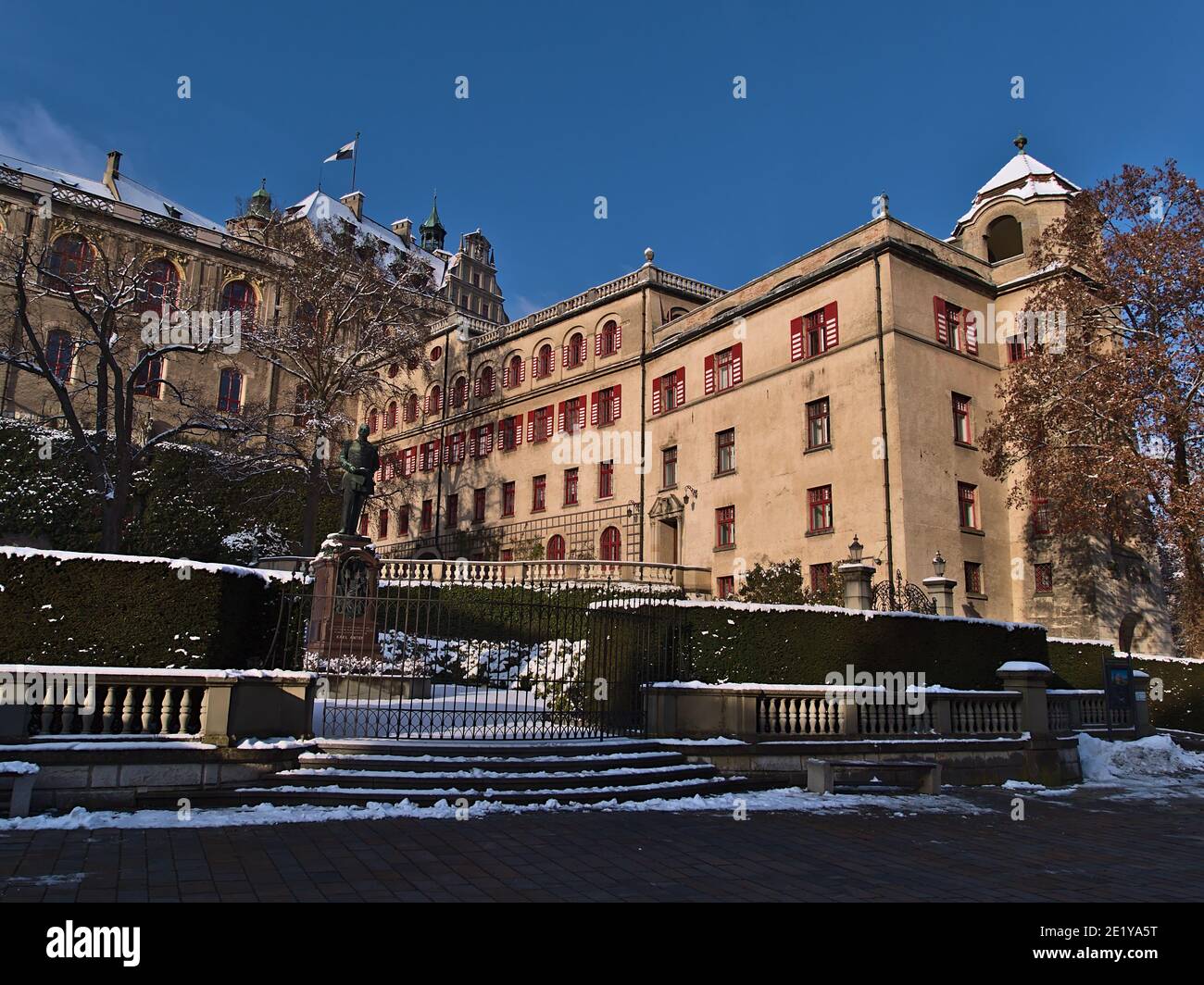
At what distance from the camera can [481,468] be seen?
45875 millimetres

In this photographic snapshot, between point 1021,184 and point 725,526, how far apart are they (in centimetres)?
1767

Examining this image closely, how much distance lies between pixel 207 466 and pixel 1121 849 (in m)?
32.9

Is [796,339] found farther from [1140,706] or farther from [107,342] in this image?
[107,342]

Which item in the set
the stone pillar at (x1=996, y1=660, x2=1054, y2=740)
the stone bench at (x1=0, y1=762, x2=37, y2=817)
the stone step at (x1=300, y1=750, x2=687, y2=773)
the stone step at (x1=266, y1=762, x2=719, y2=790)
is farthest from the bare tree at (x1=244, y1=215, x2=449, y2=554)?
the stone pillar at (x1=996, y1=660, x2=1054, y2=740)

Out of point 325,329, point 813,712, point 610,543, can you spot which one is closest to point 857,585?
point 813,712

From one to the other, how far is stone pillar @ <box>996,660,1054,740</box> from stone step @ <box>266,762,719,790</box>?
8969mm

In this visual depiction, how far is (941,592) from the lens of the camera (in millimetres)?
24656

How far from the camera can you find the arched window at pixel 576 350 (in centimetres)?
4272

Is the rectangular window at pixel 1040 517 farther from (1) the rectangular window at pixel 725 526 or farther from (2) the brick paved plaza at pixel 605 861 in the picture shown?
(2) the brick paved plaza at pixel 605 861

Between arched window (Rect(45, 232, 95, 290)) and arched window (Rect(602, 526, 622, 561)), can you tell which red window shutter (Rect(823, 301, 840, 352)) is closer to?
arched window (Rect(602, 526, 622, 561))

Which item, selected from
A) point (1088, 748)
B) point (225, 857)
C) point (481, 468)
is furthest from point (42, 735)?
point (481, 468)

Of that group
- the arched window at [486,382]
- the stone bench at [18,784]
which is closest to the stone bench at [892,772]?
the stone bench at [18,784]

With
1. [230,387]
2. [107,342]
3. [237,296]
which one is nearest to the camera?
[107,342]

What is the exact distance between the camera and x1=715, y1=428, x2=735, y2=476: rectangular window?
34281 mm
